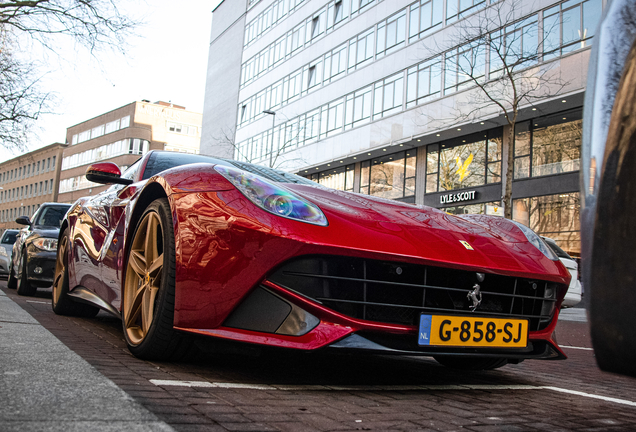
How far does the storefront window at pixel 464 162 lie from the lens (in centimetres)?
2084

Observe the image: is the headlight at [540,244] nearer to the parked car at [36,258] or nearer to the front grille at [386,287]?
the front grille at [386,287]

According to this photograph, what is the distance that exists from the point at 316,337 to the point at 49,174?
85680mm

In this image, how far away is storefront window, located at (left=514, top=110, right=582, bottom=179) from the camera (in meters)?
18.0

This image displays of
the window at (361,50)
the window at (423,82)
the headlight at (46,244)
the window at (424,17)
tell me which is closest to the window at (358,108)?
the window at (361,50)

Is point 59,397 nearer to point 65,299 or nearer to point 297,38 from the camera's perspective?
point 65,299

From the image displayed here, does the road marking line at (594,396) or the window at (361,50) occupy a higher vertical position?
the window at (361,50)

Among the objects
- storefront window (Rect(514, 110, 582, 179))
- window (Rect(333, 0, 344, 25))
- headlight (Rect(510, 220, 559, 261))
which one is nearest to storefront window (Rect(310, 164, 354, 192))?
window (Rect(333, 0, 344, 25))

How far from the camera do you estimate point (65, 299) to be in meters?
4.97

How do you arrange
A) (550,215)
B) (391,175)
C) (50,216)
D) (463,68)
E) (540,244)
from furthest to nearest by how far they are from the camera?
(391,175) < (463,68) < (550,215) < (50,216) < (540,244)

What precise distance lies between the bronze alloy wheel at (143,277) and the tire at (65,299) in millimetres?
1824

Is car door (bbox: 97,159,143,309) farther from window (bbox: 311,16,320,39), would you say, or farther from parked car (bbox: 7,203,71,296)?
window (bbox: 311,16,320,39)

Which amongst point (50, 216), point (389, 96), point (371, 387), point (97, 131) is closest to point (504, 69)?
point (389, 96)

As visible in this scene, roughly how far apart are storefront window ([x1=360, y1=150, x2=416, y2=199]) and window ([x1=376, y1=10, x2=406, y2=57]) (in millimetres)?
4574

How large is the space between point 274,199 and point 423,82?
21.1 meters
